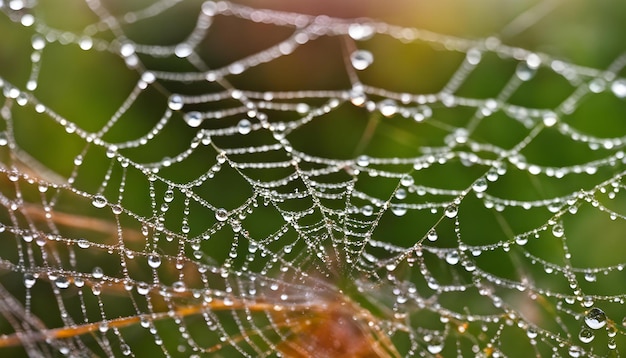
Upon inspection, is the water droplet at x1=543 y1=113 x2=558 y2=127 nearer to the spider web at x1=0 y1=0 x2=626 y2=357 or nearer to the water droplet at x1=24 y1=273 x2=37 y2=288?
the spider web at x1=0 y1=0 x2=626 y2=357

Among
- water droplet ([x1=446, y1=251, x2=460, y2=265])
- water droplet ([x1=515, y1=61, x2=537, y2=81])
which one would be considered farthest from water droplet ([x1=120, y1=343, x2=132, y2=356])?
water droplet ([x1=515, y1=61, x2=537, y2=81])

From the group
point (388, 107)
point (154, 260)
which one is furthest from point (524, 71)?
point (154, 260)

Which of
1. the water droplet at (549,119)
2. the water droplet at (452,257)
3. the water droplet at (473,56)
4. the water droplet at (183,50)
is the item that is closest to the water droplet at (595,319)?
the water droplet at (452,257)

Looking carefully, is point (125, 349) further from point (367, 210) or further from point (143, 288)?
point (367, 210)

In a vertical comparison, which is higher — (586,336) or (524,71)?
(524,71)

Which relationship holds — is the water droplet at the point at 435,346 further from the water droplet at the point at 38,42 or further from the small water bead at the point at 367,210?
the water droplet at the point at 38,42
